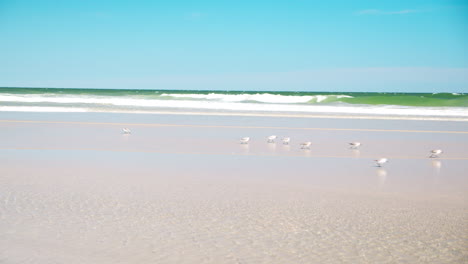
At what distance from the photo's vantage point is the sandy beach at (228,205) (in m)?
3.52

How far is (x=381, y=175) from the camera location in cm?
693

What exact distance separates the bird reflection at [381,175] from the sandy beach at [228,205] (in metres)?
0.02

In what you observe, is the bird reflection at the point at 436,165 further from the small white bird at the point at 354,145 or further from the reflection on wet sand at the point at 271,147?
the reflection on wet sand at the point at 271,147

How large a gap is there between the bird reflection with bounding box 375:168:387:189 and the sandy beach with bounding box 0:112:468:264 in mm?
18

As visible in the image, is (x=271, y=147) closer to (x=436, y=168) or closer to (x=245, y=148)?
(x=245, y=148)

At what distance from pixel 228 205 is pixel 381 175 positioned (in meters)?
3.10

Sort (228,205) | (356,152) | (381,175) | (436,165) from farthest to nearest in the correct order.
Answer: (356,152)
(436,165)
(381,175)
(228,205)

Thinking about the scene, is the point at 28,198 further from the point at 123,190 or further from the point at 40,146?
the point at 40,146

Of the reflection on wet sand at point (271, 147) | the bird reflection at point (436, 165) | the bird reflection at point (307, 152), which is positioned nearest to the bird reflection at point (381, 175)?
the bird reflection at point (436, 165)

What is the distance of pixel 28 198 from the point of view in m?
5.00

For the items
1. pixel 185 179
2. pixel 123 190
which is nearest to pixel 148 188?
pixel 123 190

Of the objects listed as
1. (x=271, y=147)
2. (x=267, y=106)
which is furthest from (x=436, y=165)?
(x=267, y=106)

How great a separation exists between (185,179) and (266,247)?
2.93 m

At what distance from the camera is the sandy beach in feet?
11.5
